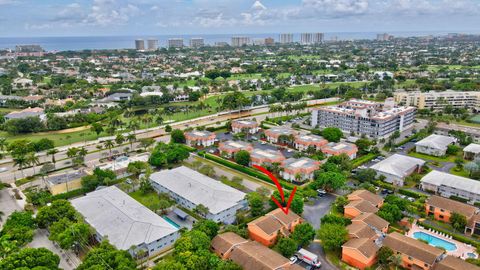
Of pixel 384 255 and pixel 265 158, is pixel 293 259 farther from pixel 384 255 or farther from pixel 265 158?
pixel 265 158

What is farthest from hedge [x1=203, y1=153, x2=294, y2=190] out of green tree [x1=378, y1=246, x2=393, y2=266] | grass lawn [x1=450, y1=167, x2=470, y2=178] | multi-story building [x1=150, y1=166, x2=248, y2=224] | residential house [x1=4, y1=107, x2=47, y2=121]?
residential house [x1=4, y1=107, x2=47, y2=121]

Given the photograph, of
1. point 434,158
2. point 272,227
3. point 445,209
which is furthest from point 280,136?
point 272,227

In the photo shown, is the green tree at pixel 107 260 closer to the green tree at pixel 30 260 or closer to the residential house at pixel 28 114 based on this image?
the green tree at pixel 30 260

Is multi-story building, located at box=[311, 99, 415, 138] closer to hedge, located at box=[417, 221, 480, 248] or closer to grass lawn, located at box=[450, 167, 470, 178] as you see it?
grass lawn, located at box=[450, 167, 470, 178]

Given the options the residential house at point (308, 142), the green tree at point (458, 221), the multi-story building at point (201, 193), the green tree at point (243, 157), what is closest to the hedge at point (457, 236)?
the green tree at point (458, 221)

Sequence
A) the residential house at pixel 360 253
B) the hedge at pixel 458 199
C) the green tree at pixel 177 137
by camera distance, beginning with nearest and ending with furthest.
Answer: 1. the residential house at pixel 360 253
2. the hedge at pixel 458 199
3. the green tree at pixel 177 137
